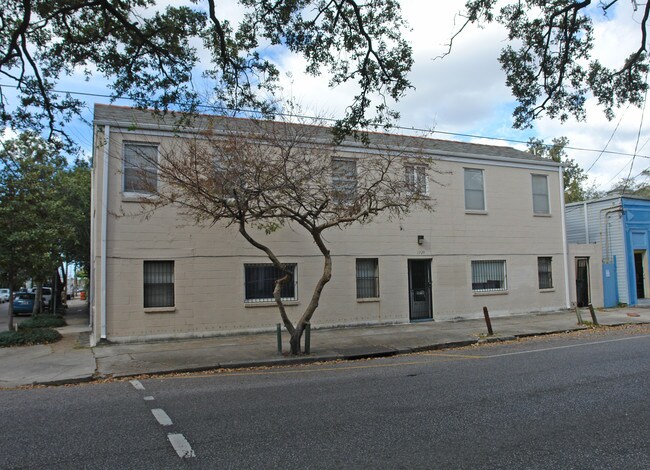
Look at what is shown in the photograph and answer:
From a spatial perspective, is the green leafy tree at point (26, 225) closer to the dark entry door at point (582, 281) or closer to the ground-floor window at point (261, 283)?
the ground-floor window at point (261, 283)

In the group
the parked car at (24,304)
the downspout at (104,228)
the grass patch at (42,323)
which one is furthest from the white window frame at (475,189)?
the parked car at (24,304)

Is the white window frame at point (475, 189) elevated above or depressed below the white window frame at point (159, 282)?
above

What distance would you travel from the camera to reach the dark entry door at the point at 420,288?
16797 mm

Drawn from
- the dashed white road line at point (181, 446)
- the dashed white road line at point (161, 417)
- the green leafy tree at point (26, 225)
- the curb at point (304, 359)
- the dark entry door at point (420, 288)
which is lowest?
the curb at point (304, 359)

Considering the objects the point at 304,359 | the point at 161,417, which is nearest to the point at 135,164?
the point at 304,359

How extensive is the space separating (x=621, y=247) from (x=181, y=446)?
21.1 m

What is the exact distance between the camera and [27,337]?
44.5 ft

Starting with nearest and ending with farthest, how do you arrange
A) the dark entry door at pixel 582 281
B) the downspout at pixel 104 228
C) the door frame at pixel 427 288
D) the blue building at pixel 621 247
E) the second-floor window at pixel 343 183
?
the second-floor window at pixel 343 183
the downspout at pixel 104 228
the door frame at pixel 427 288
the dark entry door at pixel 582 281
the blue building at pixel 621 247

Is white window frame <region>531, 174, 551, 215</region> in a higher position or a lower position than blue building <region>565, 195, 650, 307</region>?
higher

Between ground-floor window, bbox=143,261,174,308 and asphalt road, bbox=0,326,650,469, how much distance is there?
16.3ft

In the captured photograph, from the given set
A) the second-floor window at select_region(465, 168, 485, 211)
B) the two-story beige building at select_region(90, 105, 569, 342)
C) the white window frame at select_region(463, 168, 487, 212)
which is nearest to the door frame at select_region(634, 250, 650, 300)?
the two-story beige building at select_region(90, 105, 569, 342)

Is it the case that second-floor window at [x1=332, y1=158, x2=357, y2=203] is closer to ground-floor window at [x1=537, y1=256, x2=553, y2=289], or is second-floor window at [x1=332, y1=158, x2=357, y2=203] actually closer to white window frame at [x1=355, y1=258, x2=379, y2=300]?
white window frame at [x1=355, y1=258, x2=379, y2=300]

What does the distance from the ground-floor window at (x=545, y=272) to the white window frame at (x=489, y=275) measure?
191 centimetres

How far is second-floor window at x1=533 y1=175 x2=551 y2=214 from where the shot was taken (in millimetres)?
19188
